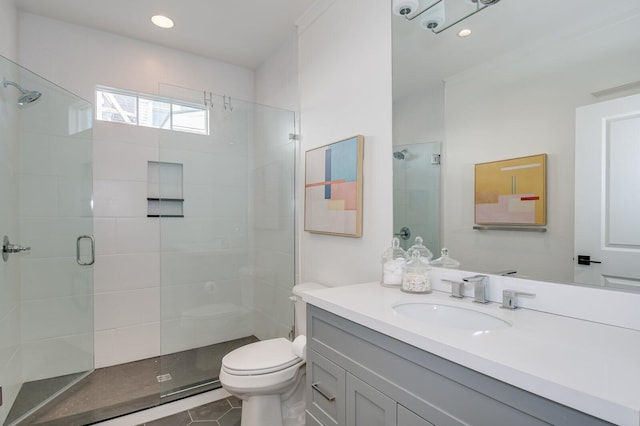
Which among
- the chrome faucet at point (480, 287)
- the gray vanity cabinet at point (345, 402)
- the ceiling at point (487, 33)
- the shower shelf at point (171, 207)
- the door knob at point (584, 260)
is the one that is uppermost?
the ceiling at point (487, 33)

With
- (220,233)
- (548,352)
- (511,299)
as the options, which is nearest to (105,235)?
(220,233)

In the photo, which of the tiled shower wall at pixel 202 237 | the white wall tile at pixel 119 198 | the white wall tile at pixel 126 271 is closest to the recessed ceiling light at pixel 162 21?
the tiled shower wall at pixel 202 237

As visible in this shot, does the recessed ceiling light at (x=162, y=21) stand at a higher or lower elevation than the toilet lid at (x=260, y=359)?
higher

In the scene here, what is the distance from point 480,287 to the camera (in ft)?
3.94

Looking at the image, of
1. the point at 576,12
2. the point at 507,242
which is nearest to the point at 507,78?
the point at 576,12

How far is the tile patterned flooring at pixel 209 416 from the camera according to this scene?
1.93m

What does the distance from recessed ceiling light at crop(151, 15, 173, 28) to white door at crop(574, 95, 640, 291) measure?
268 centimetres

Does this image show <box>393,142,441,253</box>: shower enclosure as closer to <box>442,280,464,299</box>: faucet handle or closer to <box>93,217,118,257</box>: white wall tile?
<box>442,280,464,299</box>: faucet handle

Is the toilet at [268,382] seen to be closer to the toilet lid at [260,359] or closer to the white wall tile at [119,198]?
the toilet lid at [260,359]

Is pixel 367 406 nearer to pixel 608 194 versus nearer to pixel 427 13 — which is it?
pixel 608 194

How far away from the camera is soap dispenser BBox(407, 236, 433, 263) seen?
1.49 m

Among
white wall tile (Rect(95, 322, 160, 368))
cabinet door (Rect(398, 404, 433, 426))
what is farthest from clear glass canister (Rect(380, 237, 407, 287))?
white wall tile (Rect(95, 322, 160, 368))

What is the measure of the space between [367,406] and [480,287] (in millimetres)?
596

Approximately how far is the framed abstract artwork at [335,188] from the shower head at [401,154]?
0.74 ft
